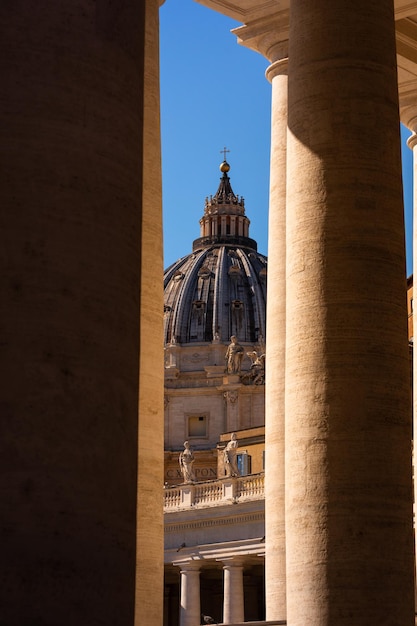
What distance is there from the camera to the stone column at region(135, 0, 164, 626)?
1308 inches

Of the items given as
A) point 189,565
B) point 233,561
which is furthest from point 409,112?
point 189,565

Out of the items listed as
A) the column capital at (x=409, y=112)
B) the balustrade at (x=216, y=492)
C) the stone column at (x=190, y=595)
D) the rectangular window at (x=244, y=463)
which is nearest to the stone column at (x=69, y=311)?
the column capital at (x=409, y=112)

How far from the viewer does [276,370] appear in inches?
1767

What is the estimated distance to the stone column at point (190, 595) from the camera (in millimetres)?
133250

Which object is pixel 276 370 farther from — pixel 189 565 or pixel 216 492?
pixel 189 565

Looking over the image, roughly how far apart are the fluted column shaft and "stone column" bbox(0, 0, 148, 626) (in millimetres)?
24324

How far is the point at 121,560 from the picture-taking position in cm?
1812

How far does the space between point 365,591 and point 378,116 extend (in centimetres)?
978

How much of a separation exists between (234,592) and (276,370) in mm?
87554

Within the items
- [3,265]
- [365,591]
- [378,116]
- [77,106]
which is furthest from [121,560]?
[378,116]

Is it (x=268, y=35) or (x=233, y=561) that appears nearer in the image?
(x=268, y=35)

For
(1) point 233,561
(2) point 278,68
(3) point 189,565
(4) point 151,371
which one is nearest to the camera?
(4) point 151,371

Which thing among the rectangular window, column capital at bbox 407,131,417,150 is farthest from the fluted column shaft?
the rectangular window

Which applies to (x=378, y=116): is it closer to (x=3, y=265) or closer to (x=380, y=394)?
(x=380, y=394)
